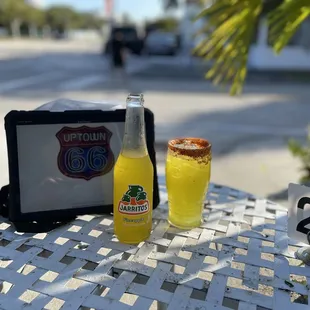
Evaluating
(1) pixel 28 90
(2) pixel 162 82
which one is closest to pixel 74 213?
(1) pixel 28 90

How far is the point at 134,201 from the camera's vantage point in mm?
991

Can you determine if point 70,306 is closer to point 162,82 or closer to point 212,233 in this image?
point 212,233

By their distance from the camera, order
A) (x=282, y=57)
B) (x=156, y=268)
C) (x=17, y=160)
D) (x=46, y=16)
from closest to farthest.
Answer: (x=156, y=268) < (x=17, y=160) < (x=282, y=57) < (x=46, y=16)

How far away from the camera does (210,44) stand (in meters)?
1.59

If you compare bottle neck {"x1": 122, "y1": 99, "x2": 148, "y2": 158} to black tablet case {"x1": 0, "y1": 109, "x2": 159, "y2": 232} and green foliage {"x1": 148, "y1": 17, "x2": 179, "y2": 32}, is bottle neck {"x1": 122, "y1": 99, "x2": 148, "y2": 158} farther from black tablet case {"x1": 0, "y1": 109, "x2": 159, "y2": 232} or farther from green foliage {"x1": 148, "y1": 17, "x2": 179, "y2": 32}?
green foliage {"x1": 148, "y1": 17, "x2": 179, "y2": 32}

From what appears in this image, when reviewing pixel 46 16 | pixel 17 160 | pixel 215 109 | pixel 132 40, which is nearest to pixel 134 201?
pixel 17 160

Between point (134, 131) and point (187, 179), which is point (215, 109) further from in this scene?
point (134, 131)

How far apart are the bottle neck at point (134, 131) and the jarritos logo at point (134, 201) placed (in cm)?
8

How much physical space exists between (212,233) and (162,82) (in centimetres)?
747

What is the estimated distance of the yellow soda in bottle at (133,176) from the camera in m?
0.98

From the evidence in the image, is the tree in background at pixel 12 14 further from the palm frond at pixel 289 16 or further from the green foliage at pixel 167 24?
the palm frond at pixel 289 16

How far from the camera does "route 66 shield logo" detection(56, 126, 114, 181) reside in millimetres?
1125

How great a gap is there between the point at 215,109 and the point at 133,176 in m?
4.86

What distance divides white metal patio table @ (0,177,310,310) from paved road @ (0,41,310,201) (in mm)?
1091
